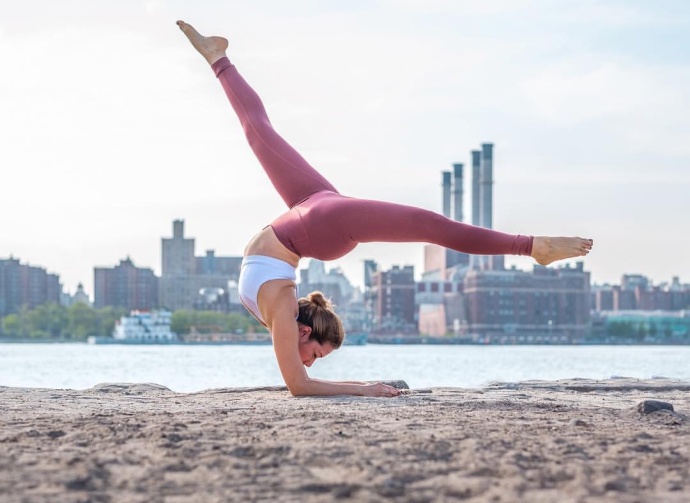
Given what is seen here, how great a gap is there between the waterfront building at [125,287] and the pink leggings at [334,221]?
A: 4652 inches

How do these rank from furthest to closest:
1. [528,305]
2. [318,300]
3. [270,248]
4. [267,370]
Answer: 1. [528,305]
2. [267,370]
3. [318,300]
4. [270,248]

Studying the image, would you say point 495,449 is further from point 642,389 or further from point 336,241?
point 642,389

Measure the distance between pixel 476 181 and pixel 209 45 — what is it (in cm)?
8667

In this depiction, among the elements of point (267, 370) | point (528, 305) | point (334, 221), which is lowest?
point (267, 370)

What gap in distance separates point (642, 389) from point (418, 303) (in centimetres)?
10860

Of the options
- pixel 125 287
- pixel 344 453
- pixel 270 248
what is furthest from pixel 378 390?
pixel 125 287

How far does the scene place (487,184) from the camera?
9119 cm

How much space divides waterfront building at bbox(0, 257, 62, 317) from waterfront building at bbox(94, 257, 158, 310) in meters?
4.50

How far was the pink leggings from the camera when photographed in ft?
17.1

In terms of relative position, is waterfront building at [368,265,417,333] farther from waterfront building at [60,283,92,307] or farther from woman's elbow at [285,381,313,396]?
woman's elbow at [285,381,313,396]

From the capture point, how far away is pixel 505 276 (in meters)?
110

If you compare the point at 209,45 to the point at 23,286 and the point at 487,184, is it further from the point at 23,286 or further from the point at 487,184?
the point at 23,286

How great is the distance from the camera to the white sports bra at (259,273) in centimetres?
555

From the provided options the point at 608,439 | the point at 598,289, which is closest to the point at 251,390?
the point at 608,439
